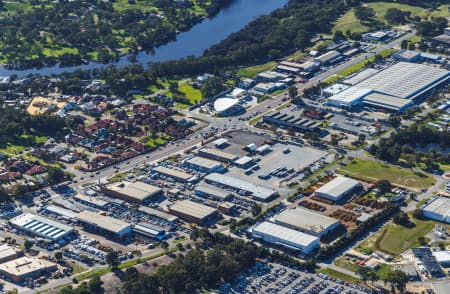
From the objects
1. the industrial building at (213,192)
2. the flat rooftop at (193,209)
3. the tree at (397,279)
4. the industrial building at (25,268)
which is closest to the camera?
the tree at (397,279)

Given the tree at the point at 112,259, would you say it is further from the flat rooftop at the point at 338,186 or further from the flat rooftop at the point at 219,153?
the flat rooftop at the point at 219,153

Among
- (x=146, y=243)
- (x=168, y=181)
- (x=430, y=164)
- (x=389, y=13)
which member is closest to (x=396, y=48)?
(x=389, y=13)

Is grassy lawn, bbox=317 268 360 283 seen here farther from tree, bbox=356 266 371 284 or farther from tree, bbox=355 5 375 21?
tree, bbox=355 5 375 21

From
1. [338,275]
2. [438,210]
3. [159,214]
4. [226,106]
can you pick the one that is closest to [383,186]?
[438,210]

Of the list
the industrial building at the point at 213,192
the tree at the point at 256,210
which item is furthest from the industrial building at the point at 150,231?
the tree at the point at 256,210

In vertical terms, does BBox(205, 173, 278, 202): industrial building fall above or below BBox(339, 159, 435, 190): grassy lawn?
above

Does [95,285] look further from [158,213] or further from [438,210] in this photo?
[438,210]

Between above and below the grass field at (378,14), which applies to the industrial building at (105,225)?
above

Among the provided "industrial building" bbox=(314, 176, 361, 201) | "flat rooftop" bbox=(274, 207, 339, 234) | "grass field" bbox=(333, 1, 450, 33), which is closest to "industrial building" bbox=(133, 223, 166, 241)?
"flat rooftop" bbox=(274, 207, 339, 234)
